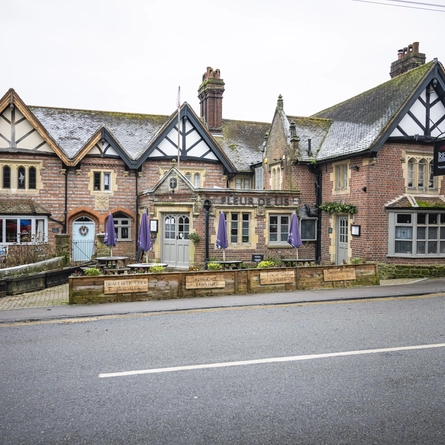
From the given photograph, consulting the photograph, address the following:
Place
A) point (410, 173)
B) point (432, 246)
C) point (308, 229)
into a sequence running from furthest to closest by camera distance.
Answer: point (308, 229), point (410, 173), point (432, 246)

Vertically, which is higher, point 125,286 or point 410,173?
point 410,173

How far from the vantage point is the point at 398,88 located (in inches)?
791

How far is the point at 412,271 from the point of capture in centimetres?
1822

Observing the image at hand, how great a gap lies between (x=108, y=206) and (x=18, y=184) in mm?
4472

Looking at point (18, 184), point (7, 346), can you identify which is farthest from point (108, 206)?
point (7, 346)

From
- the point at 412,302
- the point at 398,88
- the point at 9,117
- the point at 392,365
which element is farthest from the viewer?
the point at 9,117

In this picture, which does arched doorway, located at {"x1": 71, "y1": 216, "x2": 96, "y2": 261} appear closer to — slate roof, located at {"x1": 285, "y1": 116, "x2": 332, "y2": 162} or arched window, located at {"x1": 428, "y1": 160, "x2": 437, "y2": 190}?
slate roof, located at {"x1": 285, "y1": 116, "x2": 332, "y2": 162}

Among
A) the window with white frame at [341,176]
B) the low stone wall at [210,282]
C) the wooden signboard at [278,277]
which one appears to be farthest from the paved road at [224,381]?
the window with white frame at [341,176]

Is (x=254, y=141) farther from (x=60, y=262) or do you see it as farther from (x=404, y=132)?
(x=60, y=262)

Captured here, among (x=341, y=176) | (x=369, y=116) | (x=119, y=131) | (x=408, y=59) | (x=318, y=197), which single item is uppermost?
(x=408, y=59)

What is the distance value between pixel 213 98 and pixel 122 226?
10584 mm

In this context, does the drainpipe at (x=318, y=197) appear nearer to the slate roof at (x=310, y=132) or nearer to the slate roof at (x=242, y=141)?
the slate roof at (x=310, y=132)

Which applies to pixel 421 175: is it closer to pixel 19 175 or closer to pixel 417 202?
pixel 417 202

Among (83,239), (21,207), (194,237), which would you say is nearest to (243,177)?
(194,237)
